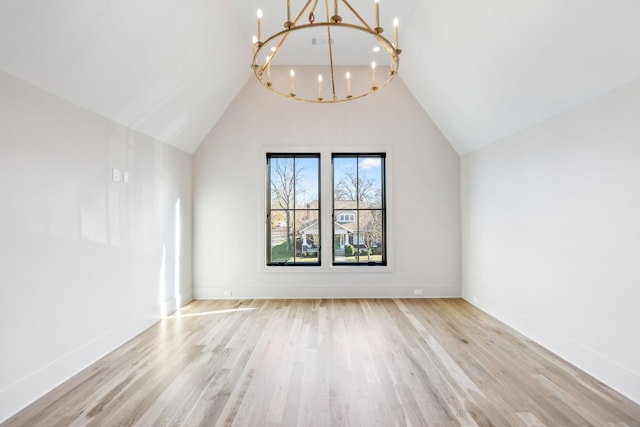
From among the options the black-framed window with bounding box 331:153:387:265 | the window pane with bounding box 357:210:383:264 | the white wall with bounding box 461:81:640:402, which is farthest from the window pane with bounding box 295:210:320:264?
the white wall with bounding box 461:81:640:402

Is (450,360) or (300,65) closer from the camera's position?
(450,360)

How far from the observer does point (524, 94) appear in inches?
121

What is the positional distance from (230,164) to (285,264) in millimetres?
1789

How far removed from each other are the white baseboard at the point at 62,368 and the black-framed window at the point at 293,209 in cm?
213

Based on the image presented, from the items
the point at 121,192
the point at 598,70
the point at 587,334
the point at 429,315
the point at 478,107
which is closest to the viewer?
the point at 598,70

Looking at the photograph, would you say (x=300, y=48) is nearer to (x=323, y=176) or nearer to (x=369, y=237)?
(x=323, y=176)

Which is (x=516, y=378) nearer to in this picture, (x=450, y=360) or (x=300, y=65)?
(x=450, y=360)

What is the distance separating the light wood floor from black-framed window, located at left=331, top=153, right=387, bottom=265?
1.47 metres

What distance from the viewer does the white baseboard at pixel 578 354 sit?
89.6 inches

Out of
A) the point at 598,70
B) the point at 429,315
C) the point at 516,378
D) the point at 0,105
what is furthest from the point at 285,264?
the point at 598,70

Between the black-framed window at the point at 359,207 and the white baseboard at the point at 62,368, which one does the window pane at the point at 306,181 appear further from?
the white baseboard at the point at 62,368

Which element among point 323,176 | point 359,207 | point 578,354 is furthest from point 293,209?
point 578,354

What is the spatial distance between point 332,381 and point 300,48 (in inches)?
161

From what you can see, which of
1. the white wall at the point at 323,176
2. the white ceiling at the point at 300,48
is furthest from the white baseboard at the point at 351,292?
the white ceiling at the point at 300,48
